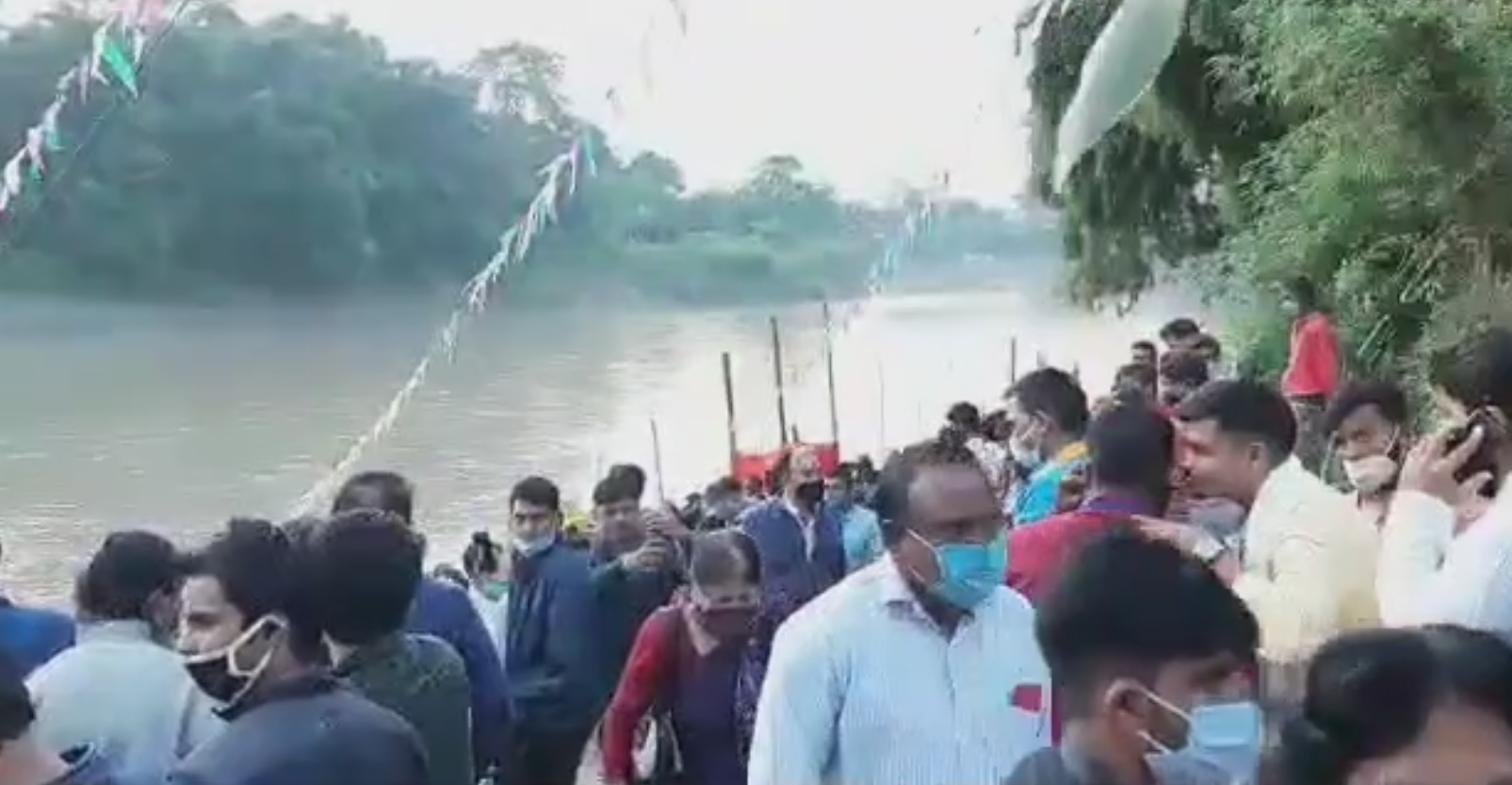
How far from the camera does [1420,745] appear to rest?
7.49ft

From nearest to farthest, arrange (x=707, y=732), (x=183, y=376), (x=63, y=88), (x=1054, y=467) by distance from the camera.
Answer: (x=707, y=732) → (x=1054, y=467) → (x=63, y=88) → (x=183, y=376)

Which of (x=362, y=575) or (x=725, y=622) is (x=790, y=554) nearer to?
(x=725, y=622)

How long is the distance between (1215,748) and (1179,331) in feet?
25.4

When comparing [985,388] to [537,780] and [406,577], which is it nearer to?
[537,780]

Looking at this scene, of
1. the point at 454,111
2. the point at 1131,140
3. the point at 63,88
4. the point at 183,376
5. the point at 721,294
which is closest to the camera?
the point at 63,88

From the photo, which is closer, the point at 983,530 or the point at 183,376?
the point at 983,530

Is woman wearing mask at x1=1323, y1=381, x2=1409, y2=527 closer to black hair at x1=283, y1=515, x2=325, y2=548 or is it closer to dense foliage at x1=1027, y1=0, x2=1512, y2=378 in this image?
black hair at x1=283, y1=515, x2=325, y2=548

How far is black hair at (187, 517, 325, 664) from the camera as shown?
3170 millimetres

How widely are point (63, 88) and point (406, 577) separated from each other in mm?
6649

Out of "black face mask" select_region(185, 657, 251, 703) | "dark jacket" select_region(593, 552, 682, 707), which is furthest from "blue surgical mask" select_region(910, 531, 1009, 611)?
"dark jacket" select_region(593, 552, 682, 707)

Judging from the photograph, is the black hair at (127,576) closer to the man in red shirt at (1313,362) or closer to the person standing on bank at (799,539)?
the person standing on bank at (799,539)

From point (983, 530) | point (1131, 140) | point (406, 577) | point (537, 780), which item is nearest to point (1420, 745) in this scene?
point (983, 530)

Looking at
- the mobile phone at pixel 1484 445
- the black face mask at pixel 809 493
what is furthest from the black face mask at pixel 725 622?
the black face mask at pixel 809 493

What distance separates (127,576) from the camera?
3834 mm
